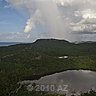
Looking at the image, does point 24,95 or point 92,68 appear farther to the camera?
point 92,68

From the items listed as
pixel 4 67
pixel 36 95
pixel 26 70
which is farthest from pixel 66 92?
pixel 4 67

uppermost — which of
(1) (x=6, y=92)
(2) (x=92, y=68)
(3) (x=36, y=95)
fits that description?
(1) (x=6, y=92)

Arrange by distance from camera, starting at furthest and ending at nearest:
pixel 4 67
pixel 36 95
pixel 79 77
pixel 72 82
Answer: pixel 4 67
pixel 79 77
pixel 72 82
pixel 36 95

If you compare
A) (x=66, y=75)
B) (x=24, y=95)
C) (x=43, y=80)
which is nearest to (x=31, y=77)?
(x=43, y=80)

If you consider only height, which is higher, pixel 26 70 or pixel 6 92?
pixel 6 92

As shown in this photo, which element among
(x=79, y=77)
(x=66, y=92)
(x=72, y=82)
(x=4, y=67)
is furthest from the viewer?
(x=4, y=67)

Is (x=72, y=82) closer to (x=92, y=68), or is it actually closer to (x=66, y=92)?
(x=66, y=92)
